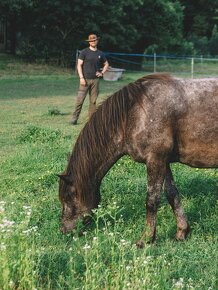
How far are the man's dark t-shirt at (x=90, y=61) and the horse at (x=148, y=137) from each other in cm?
804

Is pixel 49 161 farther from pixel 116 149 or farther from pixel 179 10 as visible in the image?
pixel 179 10

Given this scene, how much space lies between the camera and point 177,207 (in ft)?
19.4

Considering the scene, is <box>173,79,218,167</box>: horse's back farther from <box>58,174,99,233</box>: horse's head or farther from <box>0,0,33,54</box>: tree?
<box>0,0,33,54</box>: tree

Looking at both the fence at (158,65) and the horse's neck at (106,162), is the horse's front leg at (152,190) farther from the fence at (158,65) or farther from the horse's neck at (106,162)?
the fence at (158,65)

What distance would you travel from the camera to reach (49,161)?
8766mm

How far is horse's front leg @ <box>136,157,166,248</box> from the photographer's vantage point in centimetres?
549

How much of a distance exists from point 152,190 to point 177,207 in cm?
48

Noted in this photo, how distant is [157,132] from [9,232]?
2183 millimetres

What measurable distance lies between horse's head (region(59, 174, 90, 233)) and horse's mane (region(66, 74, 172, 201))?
6cm

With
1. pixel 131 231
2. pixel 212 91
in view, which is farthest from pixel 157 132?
pixel 131 231

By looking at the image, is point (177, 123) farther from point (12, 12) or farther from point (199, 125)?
point (12, 12)

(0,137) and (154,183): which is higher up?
(154,183)

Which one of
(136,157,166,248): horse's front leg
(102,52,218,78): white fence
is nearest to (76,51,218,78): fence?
(102,52,218,78): white fence

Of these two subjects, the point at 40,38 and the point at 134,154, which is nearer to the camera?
the point at 134,154
